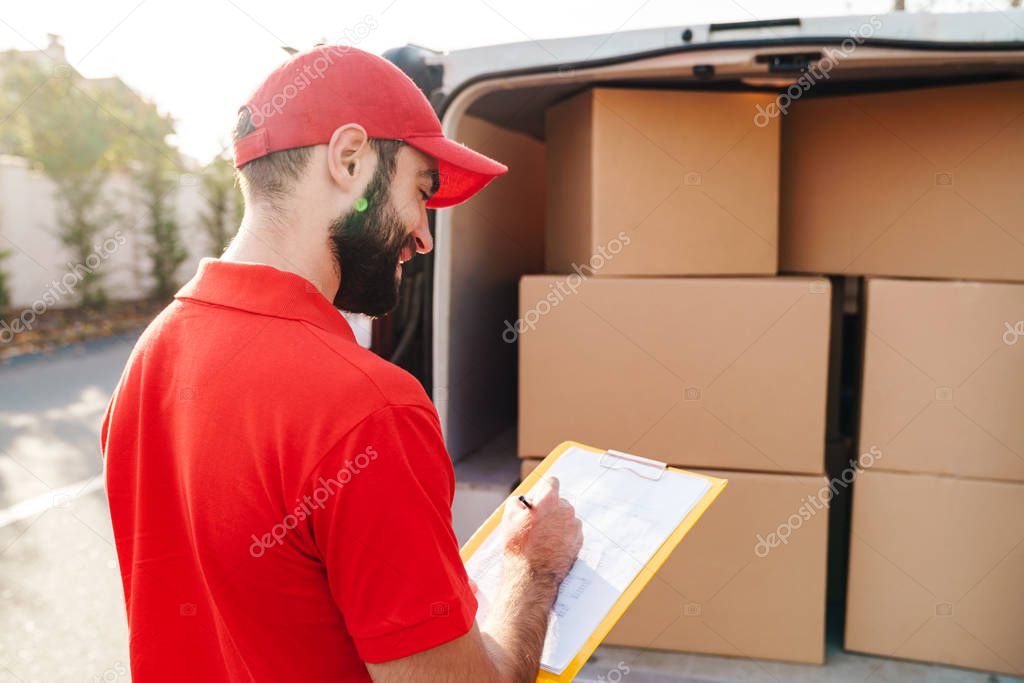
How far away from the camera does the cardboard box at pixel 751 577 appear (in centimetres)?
196

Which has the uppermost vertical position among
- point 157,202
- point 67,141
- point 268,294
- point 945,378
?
point 67,141

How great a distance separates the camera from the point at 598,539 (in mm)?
1278

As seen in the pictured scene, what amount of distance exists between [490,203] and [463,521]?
3.27 ft

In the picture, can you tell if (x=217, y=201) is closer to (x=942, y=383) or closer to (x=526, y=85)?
(x=526, y=85)

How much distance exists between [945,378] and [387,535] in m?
1.65

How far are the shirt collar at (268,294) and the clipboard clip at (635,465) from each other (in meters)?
0.67

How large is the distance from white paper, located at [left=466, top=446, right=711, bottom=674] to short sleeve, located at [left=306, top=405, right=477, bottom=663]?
0.98 feet

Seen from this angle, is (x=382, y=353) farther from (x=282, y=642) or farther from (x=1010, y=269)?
(x=1010, y=269)

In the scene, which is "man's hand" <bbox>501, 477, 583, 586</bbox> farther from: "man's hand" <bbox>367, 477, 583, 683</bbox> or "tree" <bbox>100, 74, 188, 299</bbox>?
"tree" <bbox>100, 74, 188, 299</bbox>

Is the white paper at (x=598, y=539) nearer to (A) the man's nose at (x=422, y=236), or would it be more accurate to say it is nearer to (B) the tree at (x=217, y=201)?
(A) the man's nose at (x=422, y=236)

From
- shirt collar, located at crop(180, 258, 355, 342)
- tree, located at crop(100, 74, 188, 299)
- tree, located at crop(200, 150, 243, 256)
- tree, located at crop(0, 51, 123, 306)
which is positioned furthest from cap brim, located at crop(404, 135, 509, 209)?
tree, located at crop(200, 150, 243, 256)

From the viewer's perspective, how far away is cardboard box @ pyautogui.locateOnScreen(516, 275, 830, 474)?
192cm

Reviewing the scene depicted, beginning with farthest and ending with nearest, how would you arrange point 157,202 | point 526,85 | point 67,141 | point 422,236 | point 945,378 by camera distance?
point 157,202
point 67,141
point 526,85
point 945,378
point 422,236

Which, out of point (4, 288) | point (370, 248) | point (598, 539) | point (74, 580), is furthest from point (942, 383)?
point (4, 288)
